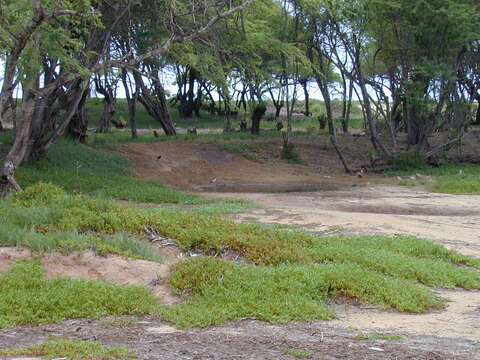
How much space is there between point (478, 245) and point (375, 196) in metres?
6.20

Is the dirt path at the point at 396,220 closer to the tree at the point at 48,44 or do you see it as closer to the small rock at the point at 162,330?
the small rock at the point at 162,330

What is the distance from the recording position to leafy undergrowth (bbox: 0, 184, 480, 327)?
629cm

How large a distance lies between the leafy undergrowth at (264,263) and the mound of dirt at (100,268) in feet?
0.79

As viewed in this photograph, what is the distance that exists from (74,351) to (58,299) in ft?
4.86

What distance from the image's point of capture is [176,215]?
944 centimetres

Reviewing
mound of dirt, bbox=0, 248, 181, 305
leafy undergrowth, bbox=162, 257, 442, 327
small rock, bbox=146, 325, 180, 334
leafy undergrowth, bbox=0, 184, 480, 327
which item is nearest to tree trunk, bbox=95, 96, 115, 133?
leafy undergrowth, bbox=0, 184, 480, 327

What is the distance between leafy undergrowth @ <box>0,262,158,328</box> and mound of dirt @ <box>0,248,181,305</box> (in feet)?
0.83

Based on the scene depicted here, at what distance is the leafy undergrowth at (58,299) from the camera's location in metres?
5.84

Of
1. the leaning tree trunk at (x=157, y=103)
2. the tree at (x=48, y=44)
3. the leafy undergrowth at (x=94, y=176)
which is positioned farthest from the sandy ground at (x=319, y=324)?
the leaning tree trunk at (x=157, y=103)

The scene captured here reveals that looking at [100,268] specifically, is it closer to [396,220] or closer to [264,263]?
[264,263]

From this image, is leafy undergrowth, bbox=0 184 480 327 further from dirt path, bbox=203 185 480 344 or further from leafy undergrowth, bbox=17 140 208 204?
leafy undergrowth, bbox=17 140 208 204

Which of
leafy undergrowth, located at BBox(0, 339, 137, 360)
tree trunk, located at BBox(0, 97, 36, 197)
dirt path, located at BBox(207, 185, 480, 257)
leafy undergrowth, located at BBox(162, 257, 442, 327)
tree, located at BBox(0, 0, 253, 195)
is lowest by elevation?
dirt path, located at BBox(207, 185, 480, 257)

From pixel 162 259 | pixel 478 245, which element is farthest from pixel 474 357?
pixel 478 245

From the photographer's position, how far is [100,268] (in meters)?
7.05
